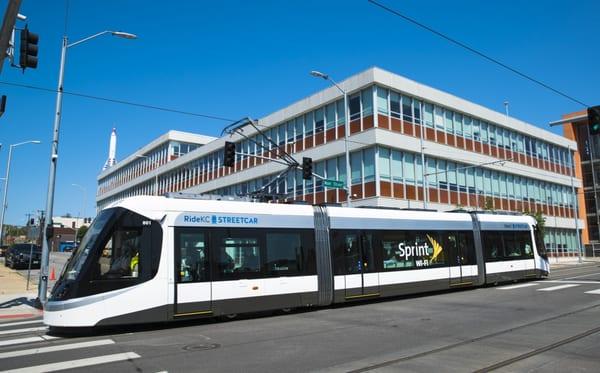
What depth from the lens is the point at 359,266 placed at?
14.6 metres

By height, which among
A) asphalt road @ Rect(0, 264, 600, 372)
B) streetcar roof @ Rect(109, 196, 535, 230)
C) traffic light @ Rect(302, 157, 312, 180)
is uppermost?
traffic light @ Rect(302, 157, 312, 180)

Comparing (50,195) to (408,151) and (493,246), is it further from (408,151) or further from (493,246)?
(408,151)

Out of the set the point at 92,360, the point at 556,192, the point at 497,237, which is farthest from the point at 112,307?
the point at 556,192

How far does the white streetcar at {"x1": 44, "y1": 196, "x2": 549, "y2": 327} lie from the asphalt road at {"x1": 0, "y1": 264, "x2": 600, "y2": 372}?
561 millimetres

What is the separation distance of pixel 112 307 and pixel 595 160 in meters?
73.4

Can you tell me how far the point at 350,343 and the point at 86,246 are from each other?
6.23 metres

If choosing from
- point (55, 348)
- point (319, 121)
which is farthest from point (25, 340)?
point (319, 121)

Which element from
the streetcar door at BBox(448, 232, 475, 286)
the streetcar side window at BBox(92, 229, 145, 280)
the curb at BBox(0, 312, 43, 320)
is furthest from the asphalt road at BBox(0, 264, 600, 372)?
the streetcar door at BBox(448, 232, 475, 286)

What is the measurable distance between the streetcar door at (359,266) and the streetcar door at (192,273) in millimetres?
4478

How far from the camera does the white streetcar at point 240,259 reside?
10453mm

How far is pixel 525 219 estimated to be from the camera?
21.9 m

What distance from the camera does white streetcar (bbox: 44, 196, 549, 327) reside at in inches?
412

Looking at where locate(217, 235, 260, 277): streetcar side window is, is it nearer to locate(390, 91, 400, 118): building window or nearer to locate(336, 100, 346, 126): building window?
locate(390, 91, 400, 118): building window

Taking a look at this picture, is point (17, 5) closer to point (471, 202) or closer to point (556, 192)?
point (471, 202)
